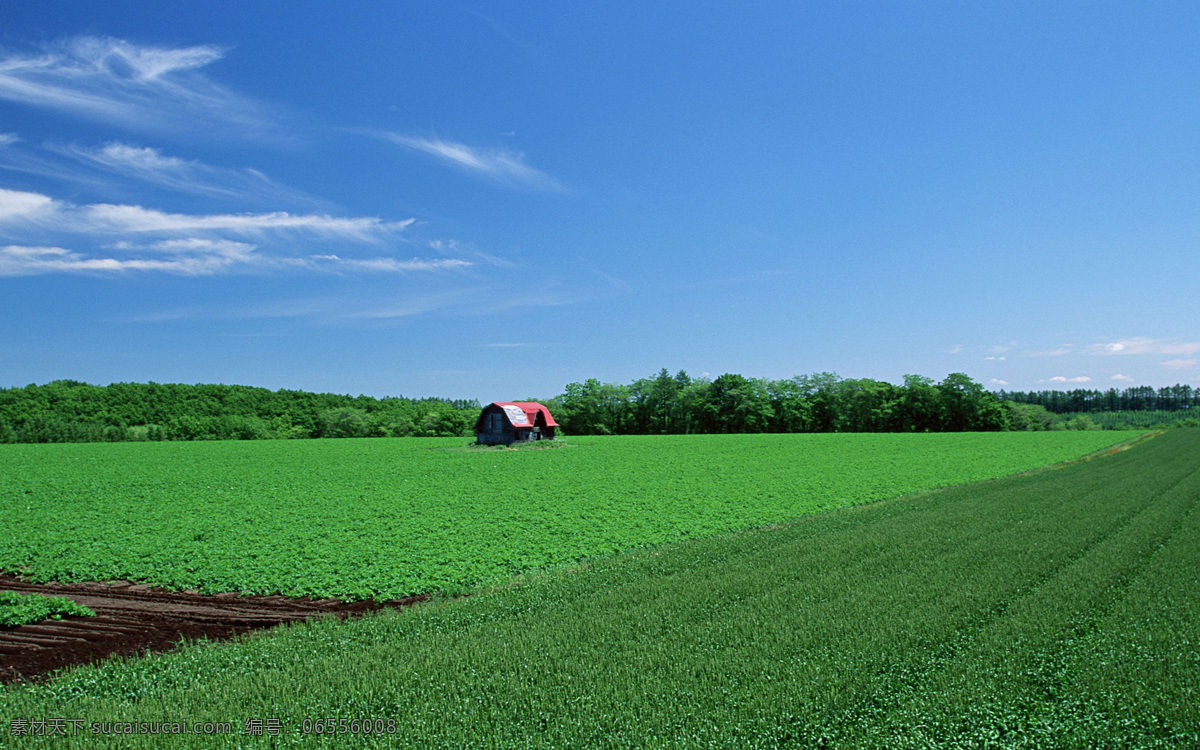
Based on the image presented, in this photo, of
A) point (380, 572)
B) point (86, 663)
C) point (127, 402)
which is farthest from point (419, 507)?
point (127, 402)

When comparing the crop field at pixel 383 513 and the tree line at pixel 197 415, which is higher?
the tree line at pixel 197 415

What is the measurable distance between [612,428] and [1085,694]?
102 meters

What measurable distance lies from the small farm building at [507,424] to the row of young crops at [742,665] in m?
48.1

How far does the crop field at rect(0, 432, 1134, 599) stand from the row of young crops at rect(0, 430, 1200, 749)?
3318 mm

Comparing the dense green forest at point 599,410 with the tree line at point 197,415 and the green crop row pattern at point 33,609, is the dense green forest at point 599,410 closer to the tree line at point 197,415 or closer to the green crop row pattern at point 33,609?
the tree line at point 197,415

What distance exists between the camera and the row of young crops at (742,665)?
5309 mm

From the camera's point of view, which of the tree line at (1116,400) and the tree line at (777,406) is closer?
the tree line at (777,406)

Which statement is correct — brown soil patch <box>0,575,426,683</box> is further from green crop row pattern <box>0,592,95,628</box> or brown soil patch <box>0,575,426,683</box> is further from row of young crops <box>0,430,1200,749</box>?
row of young crops <box>0,430,1200,749</box>

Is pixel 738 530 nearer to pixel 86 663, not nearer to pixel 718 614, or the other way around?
pixel 718 614

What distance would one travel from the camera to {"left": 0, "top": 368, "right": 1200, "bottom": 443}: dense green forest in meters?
89.8

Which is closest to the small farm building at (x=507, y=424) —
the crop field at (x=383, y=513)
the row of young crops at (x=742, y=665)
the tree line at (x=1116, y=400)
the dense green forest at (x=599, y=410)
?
the crop field at (x=383, y=513)

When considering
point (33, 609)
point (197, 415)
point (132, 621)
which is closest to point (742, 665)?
point (132, 621)

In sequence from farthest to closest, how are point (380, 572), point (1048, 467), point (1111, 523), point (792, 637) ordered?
point (1048, 467) < point (1111, 523) < point (380, 572) < point (792, 637)

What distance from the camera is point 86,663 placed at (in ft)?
26.2
